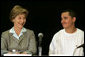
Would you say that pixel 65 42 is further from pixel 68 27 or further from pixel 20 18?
pixel 20 18

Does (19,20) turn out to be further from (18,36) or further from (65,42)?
(65,42)

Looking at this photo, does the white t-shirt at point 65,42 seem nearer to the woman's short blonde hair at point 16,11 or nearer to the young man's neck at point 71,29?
the young man's neck at point 71,29

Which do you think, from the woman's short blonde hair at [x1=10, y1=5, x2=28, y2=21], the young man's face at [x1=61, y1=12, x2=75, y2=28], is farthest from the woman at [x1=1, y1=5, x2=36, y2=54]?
the young man's face at [x1=61, y1=12, x2=75, y2=28]

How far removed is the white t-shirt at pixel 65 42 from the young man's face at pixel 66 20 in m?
0.13

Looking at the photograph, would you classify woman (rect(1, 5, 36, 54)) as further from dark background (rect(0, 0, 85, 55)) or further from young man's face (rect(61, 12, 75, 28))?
young man's face (rect(61, 12, 75, 28))

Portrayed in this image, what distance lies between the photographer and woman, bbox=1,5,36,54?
547cm

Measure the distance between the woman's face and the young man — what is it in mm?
673

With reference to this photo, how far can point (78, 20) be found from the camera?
5641 millimetres

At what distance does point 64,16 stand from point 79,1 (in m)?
0.43

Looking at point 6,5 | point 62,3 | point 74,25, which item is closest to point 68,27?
point 74,25

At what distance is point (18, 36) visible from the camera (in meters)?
5.56

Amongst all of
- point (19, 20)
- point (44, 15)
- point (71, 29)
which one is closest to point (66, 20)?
point (71, 29)

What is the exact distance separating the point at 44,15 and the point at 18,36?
67 centimetres

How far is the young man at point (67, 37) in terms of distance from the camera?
220 inches
